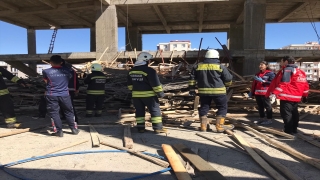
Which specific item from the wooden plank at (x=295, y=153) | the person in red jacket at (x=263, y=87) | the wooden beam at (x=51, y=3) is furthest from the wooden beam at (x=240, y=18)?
the wooden plank at (x=295, y=153)

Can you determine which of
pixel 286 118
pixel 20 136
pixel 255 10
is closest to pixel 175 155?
pixel 286 118

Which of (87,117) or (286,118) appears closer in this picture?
(286,118)

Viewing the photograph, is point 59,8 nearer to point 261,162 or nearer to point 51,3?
point 51,3

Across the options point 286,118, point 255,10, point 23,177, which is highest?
point 255,10

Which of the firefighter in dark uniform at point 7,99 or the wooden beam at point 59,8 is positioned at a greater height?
the wooden beam at point 59,8

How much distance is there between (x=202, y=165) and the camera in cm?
357

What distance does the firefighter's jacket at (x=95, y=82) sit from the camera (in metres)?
7.46

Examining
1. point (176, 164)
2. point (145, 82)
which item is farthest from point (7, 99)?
point (176, 164)

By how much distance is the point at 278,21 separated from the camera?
1814cm

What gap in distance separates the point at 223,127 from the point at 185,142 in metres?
1.26

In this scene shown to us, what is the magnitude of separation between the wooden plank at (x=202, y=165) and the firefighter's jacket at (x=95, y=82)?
3.95 metres

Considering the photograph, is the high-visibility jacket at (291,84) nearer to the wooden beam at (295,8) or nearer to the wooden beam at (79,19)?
the wooden beam at (295,8)

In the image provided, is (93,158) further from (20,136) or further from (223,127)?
(223,127)

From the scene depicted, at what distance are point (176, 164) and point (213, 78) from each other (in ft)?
8.22
